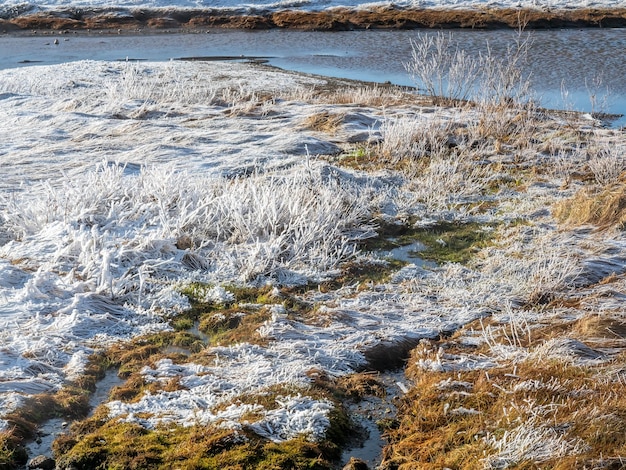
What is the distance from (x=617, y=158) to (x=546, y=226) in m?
2.78

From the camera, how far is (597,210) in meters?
8.33

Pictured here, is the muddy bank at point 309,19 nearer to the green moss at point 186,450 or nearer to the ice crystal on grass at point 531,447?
the ice crystal on grass at point 531,447

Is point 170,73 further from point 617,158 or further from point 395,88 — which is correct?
point 617,158

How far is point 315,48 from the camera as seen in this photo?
3198cm

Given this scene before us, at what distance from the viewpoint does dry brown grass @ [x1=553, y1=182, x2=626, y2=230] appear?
8.16 metres

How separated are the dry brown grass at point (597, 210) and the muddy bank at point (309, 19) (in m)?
29.0

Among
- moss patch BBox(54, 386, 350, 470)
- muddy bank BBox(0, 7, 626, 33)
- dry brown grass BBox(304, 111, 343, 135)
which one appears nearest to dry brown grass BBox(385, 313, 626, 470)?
moss patch BBox(54, 386, 350, 470)

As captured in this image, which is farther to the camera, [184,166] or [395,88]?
[395,88]

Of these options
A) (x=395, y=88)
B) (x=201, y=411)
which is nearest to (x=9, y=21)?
(x=395, y=88)

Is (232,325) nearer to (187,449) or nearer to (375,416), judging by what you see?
(375,416)

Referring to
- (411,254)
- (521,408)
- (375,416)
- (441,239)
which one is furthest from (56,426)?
(441,239)

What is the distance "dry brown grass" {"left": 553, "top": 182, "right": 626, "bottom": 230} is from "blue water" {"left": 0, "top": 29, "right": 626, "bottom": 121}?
30.0 ft

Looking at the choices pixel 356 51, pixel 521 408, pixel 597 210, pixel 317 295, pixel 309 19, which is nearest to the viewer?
pixel 521 408

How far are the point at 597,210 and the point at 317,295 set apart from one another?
11.7 feet
